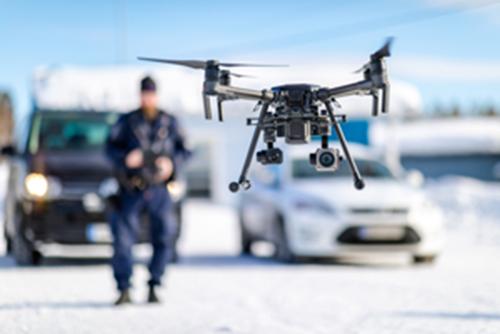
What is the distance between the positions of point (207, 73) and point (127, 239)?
4712 mm

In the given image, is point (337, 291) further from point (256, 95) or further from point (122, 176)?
point (256, 95)

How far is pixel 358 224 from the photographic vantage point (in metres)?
10.5

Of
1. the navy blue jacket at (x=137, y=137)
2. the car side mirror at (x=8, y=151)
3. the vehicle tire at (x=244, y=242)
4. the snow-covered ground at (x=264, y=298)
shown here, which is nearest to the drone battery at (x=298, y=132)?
the snow-covered ground at (x=264, y=298)

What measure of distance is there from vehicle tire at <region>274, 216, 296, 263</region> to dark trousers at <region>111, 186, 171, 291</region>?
367 cm

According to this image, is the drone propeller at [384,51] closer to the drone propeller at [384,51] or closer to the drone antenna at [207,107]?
the drone propeller at [384,51]

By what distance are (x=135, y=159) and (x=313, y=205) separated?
443cm

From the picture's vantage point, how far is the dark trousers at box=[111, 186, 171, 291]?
7.17m

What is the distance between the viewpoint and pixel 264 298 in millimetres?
7770

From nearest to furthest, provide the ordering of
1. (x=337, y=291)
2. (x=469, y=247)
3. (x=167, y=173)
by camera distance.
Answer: (x=167, y=173), (x=337, y=291), (x=469, y=247)

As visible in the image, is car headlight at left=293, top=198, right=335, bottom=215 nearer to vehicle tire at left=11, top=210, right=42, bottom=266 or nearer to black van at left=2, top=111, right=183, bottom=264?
black van at left=2, top=111, right=183, bottom=264

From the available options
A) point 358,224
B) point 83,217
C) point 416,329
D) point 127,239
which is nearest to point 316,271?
point 358,224

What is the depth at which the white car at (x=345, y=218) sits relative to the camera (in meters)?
10.5

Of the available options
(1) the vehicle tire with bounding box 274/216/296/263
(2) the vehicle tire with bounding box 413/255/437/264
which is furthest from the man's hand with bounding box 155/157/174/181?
(2) the vehicle tire with bounding box 413/255/437/264

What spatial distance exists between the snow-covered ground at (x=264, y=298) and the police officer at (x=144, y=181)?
1.13 feet
